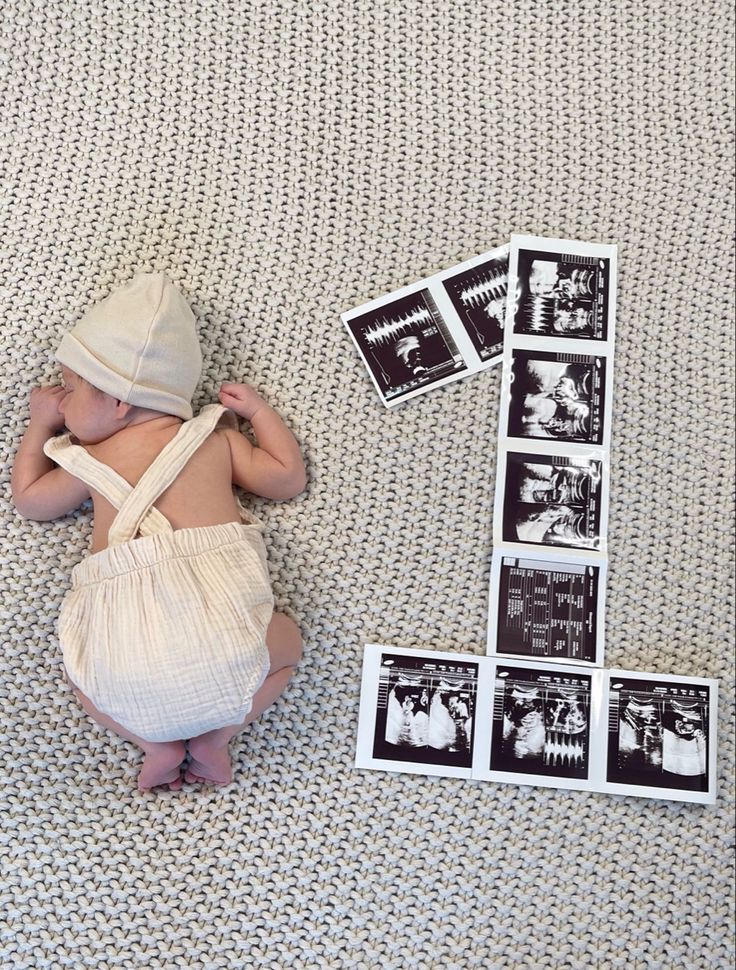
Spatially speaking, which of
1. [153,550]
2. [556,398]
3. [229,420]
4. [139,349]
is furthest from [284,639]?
[556,398]

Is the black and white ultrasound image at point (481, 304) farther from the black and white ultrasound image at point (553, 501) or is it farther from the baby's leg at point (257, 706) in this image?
the baby's leg at point (257, 706)

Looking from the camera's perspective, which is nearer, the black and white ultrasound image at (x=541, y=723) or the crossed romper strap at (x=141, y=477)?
the crossed romper strap at (x=141, y=477)

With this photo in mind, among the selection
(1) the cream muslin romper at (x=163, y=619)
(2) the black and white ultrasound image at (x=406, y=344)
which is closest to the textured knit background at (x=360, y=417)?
(2) the black and white ultrasound image at (x=406, y=344)

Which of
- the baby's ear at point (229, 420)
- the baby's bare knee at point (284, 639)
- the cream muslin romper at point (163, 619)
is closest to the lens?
the cream muslin romper at point (163, 619)

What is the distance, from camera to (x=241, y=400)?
1268 mm

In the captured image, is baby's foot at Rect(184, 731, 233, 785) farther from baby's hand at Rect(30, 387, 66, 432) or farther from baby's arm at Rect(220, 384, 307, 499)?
baby's hand at Rect(30, 387, 66, 432)

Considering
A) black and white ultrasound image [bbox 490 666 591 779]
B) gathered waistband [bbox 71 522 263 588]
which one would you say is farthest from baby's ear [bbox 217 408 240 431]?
black and white ultrasound image [bbox 490 666 591 779]

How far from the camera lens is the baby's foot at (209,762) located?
1175mm

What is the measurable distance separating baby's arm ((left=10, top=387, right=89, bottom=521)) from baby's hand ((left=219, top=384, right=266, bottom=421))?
0.78 feet

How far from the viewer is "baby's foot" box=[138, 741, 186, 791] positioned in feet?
3.83

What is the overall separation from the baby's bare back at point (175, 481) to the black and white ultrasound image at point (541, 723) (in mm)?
489

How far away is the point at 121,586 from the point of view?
43.8 inches

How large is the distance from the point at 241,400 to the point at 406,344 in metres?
0.27

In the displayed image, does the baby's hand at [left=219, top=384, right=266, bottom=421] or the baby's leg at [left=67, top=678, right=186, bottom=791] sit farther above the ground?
the baby's hand at [left=219, top=384, right=266, bottom=421]
